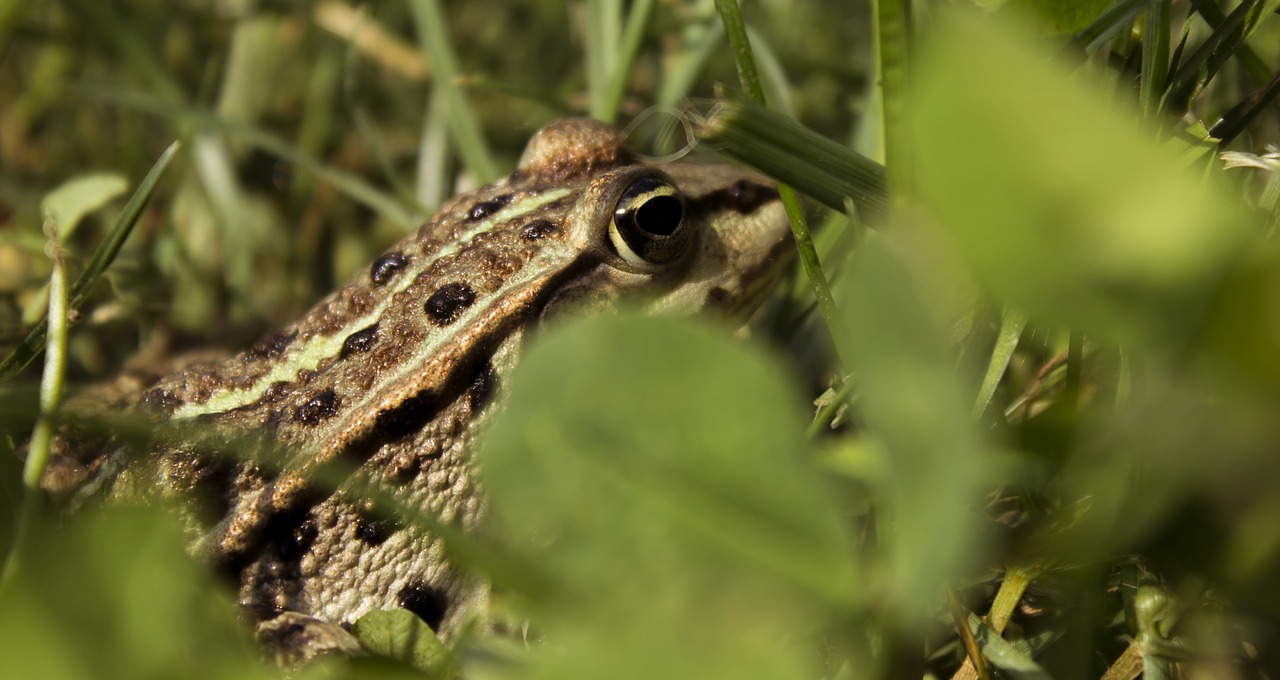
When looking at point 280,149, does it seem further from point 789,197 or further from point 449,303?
point 789,197

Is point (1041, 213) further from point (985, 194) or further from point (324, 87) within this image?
point (324, 87)

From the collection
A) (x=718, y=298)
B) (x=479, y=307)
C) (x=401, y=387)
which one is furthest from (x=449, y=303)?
(x=718, y=298)

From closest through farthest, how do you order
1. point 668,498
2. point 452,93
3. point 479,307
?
1. point 668,498
2. point 479,307
3. point 452,93

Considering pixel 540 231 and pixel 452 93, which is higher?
pixel 452 93

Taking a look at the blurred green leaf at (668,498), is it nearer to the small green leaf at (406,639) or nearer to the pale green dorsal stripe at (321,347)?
the small green leaf at (406,639)

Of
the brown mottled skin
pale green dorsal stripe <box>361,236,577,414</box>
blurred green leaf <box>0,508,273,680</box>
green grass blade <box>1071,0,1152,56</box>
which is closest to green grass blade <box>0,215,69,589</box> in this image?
blurred green leaf <box>0,508,273,680</box>

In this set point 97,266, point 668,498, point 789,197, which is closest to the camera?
point 668,498
